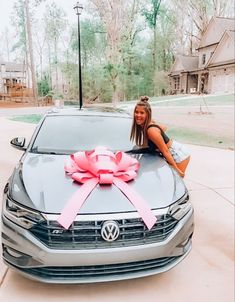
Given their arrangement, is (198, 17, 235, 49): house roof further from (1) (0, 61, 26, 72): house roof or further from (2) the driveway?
(2) the driveway

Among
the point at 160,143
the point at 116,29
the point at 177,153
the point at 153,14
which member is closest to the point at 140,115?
the point at 160,143

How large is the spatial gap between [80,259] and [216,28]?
13.3 m

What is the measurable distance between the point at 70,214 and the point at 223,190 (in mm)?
2673

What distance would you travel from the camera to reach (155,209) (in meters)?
1.78

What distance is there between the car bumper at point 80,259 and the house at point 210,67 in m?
13.5

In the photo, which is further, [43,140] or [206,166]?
[206,166]

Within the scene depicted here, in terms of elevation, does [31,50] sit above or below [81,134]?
above

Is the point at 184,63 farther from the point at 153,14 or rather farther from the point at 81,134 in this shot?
the point at 81,134

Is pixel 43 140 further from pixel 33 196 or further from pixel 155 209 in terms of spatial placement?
pixel 155 209

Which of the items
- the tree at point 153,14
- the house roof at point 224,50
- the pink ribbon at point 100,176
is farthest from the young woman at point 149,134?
the house roof at point 224,50

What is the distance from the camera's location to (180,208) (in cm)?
190

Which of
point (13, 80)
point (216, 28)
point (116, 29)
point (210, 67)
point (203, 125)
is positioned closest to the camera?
point (203, 125)

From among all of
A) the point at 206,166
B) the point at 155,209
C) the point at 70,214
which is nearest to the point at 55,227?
the point at 70,214

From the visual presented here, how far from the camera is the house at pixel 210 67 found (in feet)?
53.1
